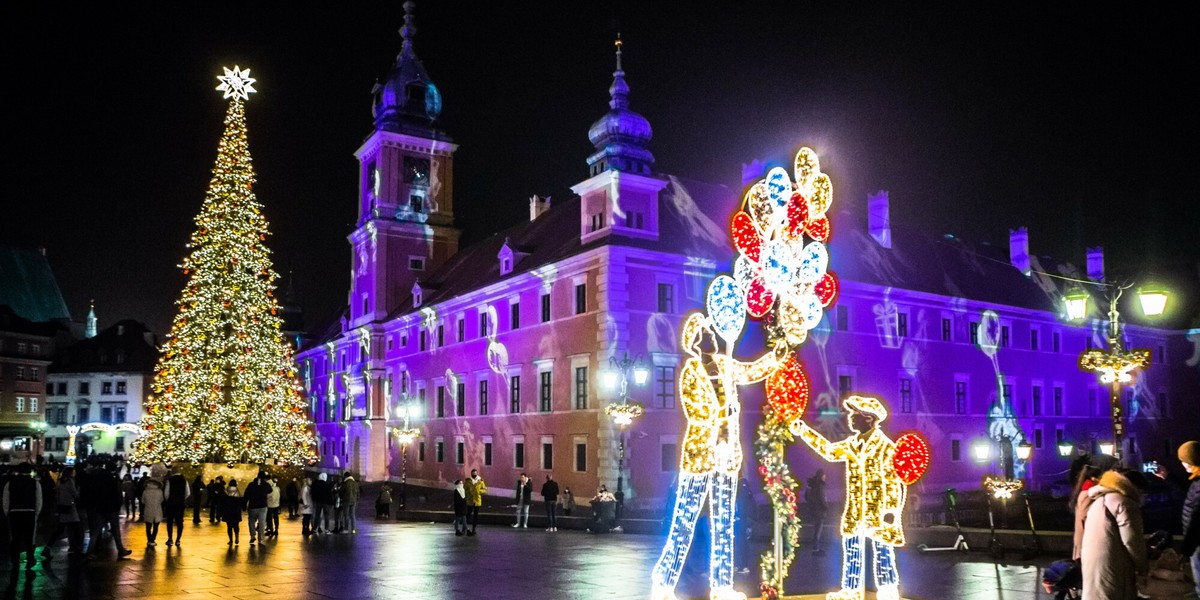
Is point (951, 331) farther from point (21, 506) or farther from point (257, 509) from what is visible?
point (21, 506)

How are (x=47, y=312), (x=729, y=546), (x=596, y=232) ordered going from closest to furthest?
(x=729, y=546), (x=596, y=232), (x=47, y=312)

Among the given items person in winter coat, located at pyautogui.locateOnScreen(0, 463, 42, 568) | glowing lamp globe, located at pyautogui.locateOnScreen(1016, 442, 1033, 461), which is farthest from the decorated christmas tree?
glowing lamp globe, located at pyautogui.locateOnScreen(1016, 442, 1033, 461)

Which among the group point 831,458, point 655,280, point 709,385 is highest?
point 655,280

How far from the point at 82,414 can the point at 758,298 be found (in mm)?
97110

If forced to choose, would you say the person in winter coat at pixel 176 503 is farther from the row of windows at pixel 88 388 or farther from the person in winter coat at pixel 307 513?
the row of windows at pixel 88 388

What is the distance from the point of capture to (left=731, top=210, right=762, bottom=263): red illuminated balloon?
11828 millimetres

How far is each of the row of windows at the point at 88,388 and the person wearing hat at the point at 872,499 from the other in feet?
315

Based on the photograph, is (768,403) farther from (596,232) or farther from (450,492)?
(450,492)

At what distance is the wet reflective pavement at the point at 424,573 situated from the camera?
547 inches

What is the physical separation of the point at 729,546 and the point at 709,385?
Answer: 1736mm

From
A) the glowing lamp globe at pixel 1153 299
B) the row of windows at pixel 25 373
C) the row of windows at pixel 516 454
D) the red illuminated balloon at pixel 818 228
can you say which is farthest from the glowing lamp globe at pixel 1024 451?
the row of windows at pixel 25 373

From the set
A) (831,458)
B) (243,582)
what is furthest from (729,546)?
(243,582)

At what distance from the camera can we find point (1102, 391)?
58562 millimetres

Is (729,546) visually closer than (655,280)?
Yes
